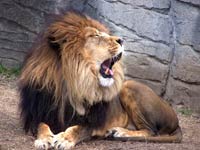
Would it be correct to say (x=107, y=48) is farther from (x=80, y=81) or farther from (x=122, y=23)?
(x=122, y=23)

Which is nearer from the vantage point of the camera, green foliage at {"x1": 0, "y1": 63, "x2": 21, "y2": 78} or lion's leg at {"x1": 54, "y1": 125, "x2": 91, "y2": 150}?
lion's leg at {"x1": 54, "y1": 125, "x2": 91, "y2": 150}

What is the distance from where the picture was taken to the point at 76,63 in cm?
473

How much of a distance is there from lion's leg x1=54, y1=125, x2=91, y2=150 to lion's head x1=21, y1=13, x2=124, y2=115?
0.15 metres

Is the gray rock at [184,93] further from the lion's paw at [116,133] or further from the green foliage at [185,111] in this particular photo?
the lion's paw at [116,133]

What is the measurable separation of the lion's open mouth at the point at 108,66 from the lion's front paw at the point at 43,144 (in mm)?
704

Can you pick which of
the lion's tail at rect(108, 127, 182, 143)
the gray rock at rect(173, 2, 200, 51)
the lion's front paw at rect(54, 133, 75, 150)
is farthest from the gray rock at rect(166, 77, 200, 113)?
the lion's front paw at rect(54, 133, 75, 150)

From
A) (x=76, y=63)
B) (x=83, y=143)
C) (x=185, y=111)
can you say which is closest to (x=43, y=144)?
(x=83, y=143)

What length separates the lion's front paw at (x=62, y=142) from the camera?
4.49 meters

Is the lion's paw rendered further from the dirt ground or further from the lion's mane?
the lion's mane

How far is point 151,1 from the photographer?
21.8ft

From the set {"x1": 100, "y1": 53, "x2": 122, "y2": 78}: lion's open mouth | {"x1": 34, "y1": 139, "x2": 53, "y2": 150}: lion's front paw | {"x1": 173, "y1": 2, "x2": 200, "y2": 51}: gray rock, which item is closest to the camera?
{"x1": 34, "y1": 139, "x2": 53, "y2": 150}: lion's front paw

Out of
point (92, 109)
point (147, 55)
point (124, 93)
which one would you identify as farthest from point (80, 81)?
point (147, 55)

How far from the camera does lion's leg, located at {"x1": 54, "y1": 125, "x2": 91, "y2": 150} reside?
4520 mm

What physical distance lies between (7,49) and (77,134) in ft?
10.5
